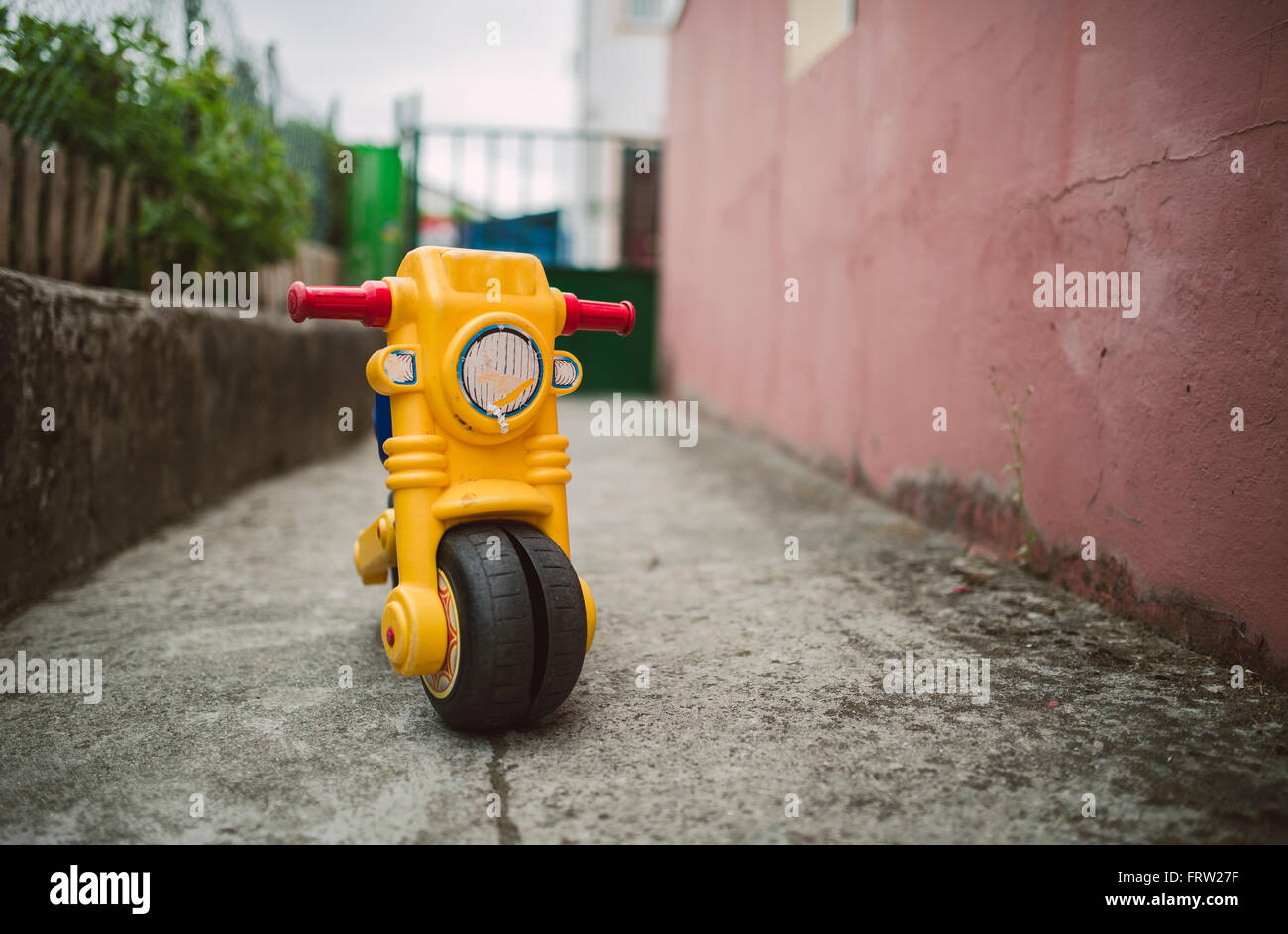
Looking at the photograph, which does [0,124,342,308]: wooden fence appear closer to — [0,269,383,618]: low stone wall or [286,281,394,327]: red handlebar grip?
[0,269,383,618]: low stone wall

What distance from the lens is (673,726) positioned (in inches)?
74.0

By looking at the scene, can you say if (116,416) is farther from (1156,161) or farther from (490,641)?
(1156,161)

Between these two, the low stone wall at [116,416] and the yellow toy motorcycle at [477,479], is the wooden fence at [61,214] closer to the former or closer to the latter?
the low stone wall at [116,416]

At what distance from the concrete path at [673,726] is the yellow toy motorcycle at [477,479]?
0.16 meters

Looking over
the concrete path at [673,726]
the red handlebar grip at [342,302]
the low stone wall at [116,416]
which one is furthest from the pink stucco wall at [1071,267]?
the low stone wall at [116,416]

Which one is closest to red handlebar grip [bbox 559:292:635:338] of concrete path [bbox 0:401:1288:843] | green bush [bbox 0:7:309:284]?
concrete path [bbox 0:401:1288:843]

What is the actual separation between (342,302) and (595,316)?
0.55 m

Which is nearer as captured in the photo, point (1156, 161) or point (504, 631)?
point (504, 631)

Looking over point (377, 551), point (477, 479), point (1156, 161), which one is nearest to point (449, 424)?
point (477, 479)

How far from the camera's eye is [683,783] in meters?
1.63

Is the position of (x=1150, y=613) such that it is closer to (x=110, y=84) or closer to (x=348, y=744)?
(x=348, y=744)

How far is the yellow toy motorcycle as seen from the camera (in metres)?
1.74

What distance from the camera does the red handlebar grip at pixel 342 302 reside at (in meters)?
1.86

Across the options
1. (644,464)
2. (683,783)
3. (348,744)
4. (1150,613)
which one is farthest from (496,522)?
(644,464)
